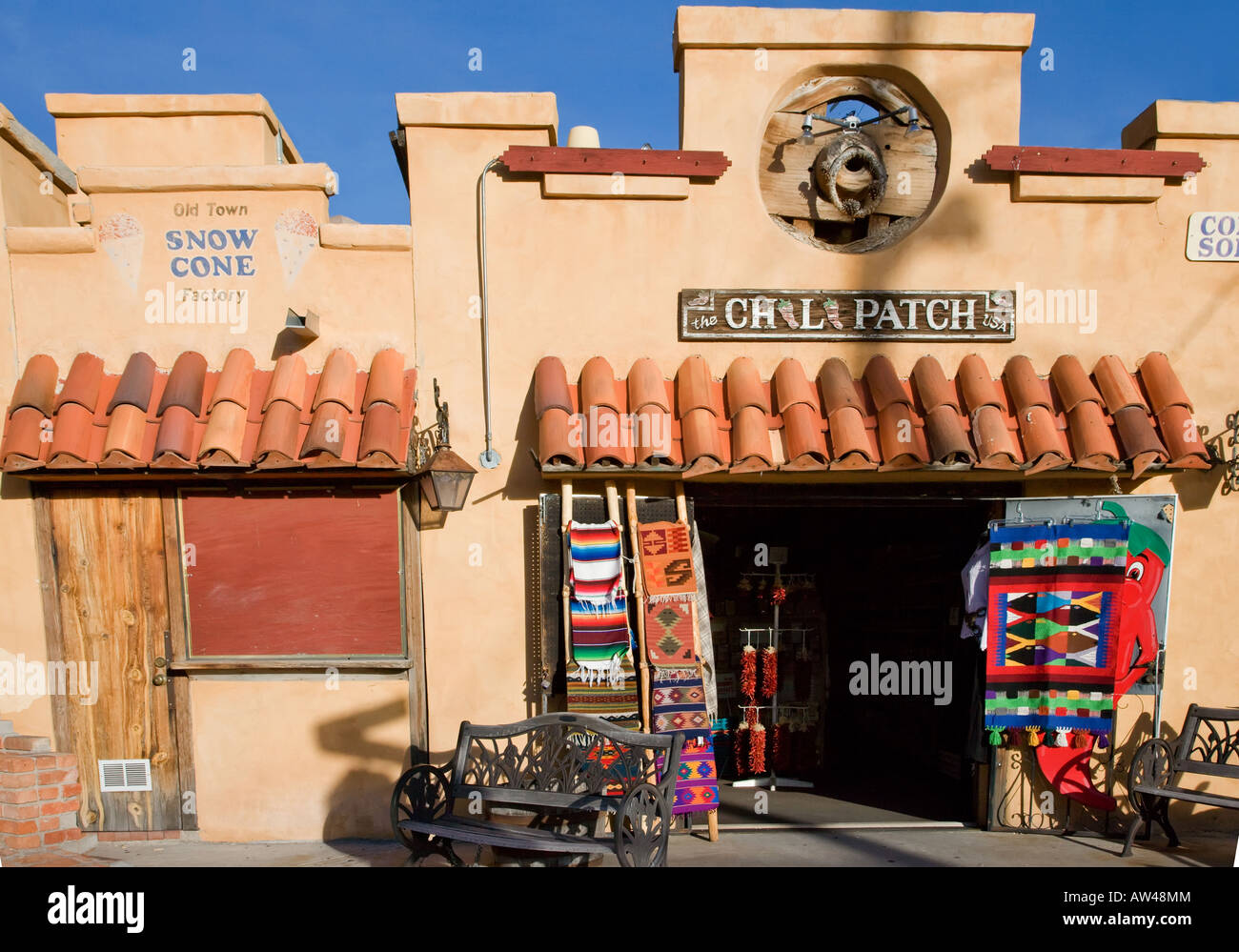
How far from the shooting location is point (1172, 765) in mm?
5906

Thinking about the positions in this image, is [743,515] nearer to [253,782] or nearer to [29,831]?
[253,782]

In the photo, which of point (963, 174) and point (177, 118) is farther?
point (177, 118)

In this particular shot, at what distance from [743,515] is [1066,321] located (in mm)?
3420

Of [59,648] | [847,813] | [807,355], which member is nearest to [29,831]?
[59,648]

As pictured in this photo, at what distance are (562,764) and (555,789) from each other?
0.19 m

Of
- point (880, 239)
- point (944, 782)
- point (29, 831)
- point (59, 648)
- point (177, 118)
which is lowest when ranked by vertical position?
point (944, 782)

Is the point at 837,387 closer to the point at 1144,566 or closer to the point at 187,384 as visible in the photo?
the point at 1144,566

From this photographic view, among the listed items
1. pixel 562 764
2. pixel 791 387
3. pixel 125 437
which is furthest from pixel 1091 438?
pixel 125 437

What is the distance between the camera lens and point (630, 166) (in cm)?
623

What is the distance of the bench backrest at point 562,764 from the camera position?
200 inches

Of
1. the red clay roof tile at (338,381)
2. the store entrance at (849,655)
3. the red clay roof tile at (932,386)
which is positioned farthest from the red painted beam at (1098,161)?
the red clay roof tile at (338,381)

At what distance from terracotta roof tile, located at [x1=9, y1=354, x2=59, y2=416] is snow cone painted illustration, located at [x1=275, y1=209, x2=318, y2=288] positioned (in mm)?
1891

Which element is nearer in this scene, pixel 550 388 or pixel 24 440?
pixel 24 440

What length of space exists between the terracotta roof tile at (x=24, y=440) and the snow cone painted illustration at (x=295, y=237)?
81.4 inches
